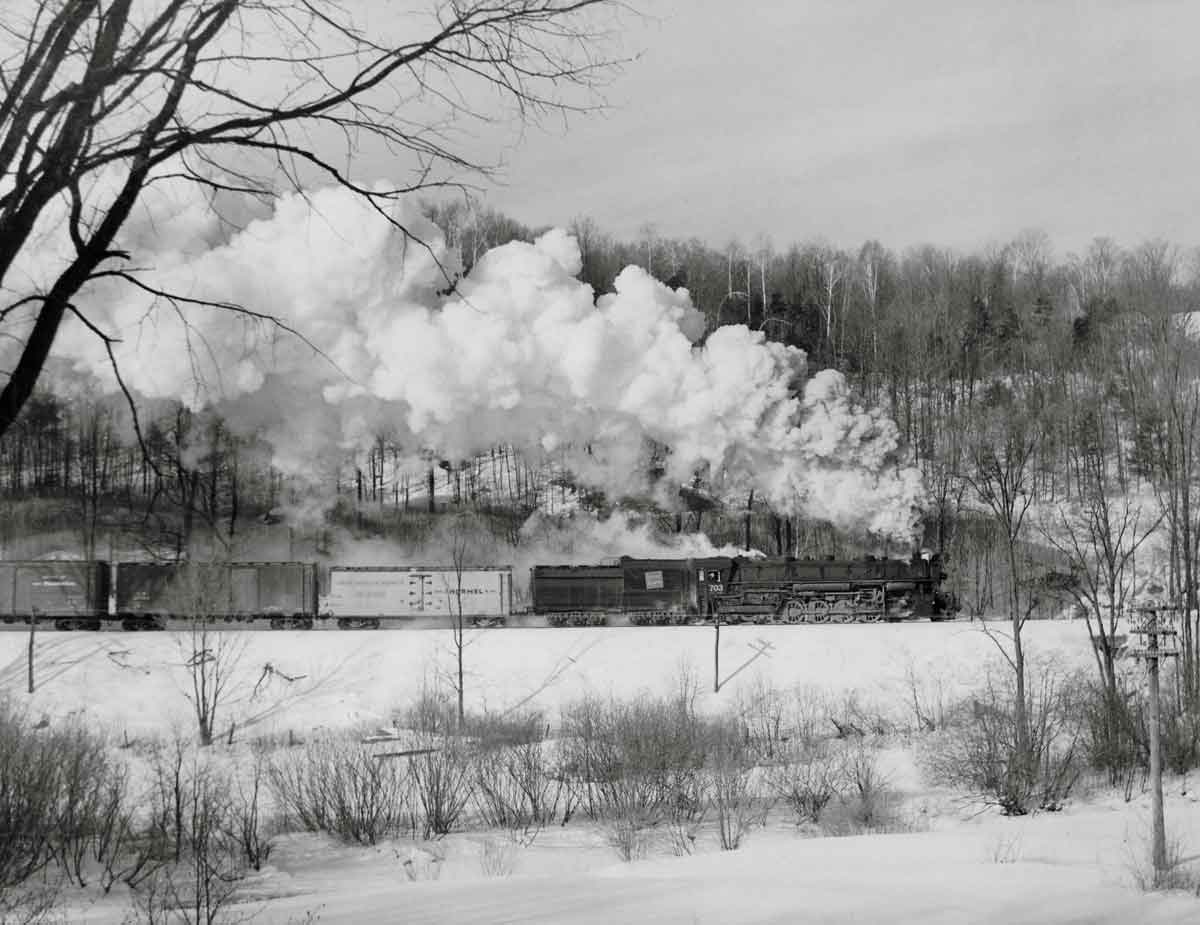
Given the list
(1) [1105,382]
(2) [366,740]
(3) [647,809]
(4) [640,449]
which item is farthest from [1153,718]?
(1) [1105,382]

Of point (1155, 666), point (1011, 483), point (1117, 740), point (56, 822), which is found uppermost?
point (1011, 483)

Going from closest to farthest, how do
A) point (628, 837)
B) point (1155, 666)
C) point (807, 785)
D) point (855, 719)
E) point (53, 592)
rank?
1. point (1155, 666)
2. point (628, 837)
3. point (807, 785)
4. point (855, 719)
5. point (53, 592)

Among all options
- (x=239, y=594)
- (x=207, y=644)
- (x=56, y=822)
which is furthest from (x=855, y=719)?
(x=239, y=594)

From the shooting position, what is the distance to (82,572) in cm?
3462

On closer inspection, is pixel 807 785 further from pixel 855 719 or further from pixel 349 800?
pixel 855 719

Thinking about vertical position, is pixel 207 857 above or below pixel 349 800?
above

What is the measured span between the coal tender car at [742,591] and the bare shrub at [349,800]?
53.1 feet

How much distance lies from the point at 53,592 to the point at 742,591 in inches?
881

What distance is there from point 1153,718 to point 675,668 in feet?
57.8

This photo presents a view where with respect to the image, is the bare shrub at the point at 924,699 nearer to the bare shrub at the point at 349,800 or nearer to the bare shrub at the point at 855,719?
the bare shrub at the point at 855,719

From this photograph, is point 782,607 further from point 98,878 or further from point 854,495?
point 98,878

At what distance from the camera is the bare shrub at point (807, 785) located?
20.3 metres

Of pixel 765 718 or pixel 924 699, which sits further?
pixel 924 699

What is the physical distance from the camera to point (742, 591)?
34.8m
